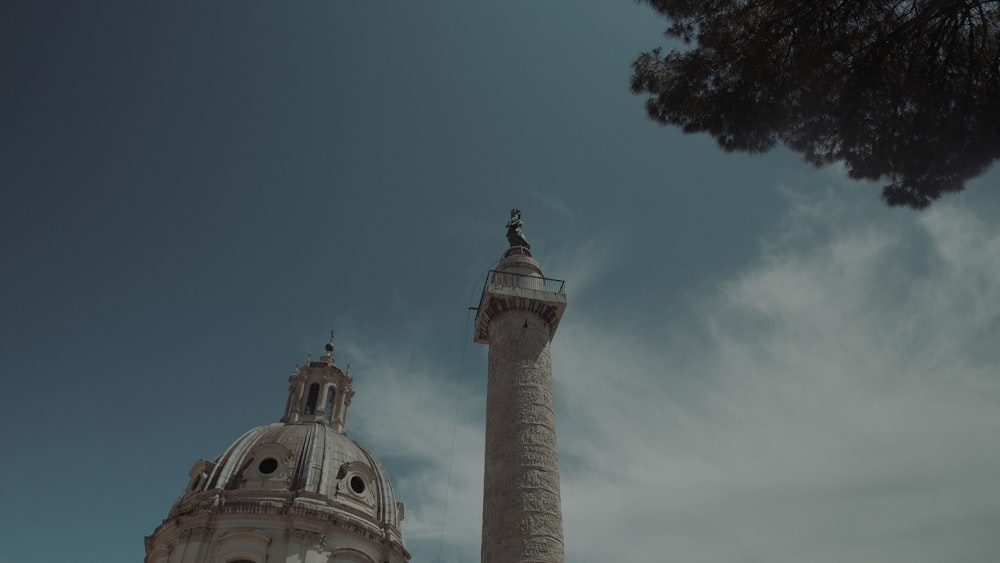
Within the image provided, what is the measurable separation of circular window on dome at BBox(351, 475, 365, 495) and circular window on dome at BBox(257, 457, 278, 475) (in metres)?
3.29

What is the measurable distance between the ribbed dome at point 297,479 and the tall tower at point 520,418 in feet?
52.6

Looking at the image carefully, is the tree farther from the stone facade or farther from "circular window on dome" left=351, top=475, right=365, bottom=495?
"circular window on dome" left=351, top=475, right=365, bottom=495

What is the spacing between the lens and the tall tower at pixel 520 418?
39.5ft

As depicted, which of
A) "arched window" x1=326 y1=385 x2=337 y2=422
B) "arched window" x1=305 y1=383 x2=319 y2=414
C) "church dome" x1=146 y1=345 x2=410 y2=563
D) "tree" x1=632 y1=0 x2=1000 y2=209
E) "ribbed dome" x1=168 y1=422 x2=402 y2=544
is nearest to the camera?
"tree" x1=632 y1=0 x2=1000 y2=209

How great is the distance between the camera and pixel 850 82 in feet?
31.3

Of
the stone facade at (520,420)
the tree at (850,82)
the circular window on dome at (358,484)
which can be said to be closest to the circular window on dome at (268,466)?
the circular window on dome at (358,484)

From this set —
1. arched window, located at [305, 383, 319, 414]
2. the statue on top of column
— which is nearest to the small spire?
arched window, located at [305, 383, 319, 414]

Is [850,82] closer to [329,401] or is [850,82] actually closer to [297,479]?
[297,479]

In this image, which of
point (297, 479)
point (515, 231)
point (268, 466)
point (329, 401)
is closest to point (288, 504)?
point (297, 479)

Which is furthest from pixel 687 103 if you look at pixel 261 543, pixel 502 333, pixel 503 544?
pixel 261 543

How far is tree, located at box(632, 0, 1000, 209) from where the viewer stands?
30.0 ft

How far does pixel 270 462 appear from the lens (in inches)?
1178

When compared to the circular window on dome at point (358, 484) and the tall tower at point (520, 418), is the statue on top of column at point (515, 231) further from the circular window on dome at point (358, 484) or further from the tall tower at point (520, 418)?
the circular window on dome at point (358, 484)

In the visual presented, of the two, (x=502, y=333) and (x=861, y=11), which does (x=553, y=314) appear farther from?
(x=861, y=11)
